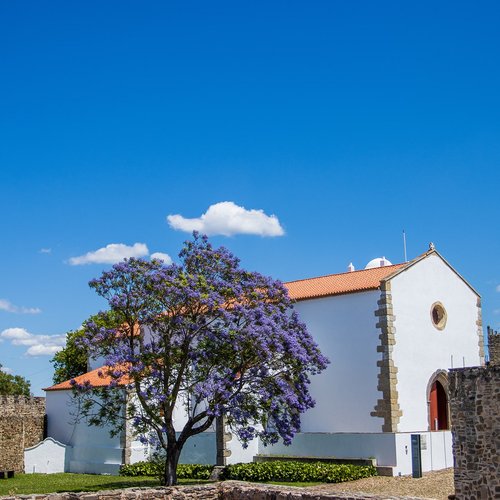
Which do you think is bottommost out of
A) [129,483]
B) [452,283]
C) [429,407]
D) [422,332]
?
[129,483]

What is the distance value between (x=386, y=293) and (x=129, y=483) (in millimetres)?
12568

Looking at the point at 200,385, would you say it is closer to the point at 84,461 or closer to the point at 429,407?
the point at 429,407

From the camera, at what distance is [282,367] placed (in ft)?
83.1

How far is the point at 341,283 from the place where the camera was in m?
31.8

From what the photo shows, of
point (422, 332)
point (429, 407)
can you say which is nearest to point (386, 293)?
point (422, 332)

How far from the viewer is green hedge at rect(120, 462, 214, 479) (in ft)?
95.0

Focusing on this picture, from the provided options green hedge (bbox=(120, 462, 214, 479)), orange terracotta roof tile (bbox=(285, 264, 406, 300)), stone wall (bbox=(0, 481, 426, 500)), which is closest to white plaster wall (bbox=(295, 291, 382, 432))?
orange terracotta roof tile (bbox=(285, 264, 406, 300))

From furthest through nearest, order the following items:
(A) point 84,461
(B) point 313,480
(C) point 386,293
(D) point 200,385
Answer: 1. (A) point 84,461
2. (C) point 386,293
3. (B) point 313,480
4. (D) point 200,385

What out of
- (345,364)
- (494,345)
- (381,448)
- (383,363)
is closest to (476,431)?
(381,448)

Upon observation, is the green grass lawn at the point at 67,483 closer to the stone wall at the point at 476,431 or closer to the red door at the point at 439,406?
the red door at the point at 439,406

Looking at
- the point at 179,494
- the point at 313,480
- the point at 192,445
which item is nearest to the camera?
the point at 179,494

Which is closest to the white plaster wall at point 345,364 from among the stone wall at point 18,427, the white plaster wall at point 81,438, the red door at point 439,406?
the red door at point 439,406

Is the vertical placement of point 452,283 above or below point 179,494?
above

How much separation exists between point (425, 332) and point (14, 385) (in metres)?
41.9
